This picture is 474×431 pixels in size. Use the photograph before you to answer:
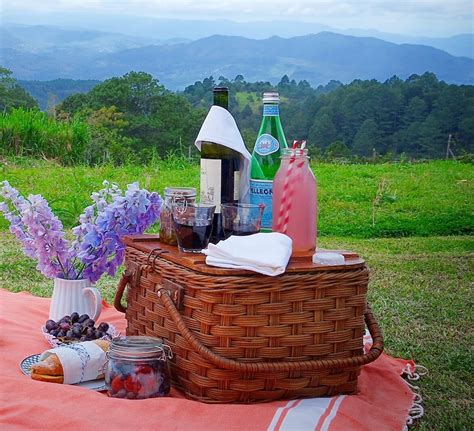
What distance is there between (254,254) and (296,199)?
0.62ft

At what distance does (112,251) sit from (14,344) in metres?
0.31

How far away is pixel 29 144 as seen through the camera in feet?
16.8

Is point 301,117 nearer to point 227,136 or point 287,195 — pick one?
point 227,136

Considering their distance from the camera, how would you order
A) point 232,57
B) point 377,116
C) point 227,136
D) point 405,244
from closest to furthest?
1. point 227,136
2. point 405,244
3. point 377,116
4. point 232,57

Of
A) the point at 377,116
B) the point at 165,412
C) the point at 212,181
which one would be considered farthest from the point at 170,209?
the point at 377,116

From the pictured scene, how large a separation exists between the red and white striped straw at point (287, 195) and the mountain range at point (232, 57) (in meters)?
4.20

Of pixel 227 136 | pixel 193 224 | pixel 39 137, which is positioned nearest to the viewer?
pixel 193 224

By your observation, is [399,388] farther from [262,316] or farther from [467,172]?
[467,172]

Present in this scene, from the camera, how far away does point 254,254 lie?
57.0 inches

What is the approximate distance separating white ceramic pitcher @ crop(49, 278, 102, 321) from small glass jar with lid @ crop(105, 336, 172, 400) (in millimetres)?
388

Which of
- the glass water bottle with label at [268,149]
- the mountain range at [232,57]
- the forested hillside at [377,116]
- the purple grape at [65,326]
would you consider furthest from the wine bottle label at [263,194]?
the mountain range at [232,57]

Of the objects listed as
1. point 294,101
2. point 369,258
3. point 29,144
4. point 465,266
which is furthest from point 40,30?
point 465,266

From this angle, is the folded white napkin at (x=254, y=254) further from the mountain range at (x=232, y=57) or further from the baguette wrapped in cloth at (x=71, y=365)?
the mountain range at (x=232, y=57)

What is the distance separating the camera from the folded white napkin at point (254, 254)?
4.68 ft
